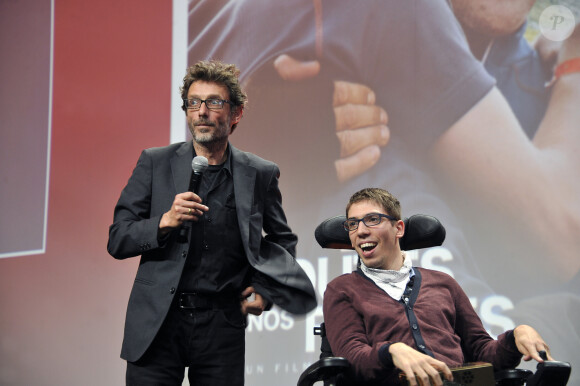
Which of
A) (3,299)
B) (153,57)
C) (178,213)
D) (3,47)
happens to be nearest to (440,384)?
(178,213)

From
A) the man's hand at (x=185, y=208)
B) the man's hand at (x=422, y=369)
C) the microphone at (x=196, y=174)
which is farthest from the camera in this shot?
the microphone at (x=196, y=174)

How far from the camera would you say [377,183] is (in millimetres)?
3795

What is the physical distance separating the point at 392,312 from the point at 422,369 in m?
0.48

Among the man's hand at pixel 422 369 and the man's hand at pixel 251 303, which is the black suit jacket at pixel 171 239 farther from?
the man's hand at pixel 422 369

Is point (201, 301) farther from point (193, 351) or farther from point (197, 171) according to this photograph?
point (197, 171)

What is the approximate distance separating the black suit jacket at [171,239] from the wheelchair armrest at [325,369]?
224 mm

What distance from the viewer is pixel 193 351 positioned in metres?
2.01

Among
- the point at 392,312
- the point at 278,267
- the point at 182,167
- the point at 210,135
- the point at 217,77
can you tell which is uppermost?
the point at 217,77

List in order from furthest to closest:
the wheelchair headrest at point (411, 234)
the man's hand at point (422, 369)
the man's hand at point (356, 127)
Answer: the man's hand at point (356, 127), the wheelchair headrest at point (411, 234), the man's hand at point (422, 369)

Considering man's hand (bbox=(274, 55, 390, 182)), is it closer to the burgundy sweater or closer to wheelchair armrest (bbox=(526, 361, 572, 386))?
the burgundy sweater

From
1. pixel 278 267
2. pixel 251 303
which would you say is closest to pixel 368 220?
pixel 278 267

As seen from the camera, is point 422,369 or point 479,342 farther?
point 479,342

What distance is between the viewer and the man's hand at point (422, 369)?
1688mm

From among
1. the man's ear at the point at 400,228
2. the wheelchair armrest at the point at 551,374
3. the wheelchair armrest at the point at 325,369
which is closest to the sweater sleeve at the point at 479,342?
the wheelchair armrest at the point at 551,374
